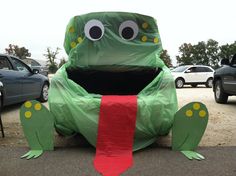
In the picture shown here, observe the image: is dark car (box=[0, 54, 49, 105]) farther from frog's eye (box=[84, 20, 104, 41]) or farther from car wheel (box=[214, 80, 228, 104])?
car wheel (box=[214, 80, 228, 104])

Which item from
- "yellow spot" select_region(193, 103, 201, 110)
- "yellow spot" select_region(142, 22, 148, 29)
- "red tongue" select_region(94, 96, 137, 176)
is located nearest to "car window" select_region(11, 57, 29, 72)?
"yellow spot" select_region(142, 22, 148, 29)

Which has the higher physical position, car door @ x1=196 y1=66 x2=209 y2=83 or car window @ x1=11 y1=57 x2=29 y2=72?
car window @ x1=11 y1=57 x2=29 y2=72

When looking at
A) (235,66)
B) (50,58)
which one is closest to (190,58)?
(50,58)

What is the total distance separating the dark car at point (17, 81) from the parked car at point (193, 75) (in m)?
10.4

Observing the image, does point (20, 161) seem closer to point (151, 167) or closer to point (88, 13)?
point (151, 167)

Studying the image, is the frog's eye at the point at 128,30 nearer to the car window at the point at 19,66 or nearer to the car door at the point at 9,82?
the car door at the point at 9,82

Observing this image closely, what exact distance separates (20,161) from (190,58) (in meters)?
57.2

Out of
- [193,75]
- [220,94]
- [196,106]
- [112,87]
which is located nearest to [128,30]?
[112,87]

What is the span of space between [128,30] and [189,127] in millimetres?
2040

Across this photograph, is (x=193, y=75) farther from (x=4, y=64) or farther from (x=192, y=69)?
(x=4, y=64)

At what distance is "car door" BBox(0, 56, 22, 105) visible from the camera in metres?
7.59

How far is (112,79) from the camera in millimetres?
5836

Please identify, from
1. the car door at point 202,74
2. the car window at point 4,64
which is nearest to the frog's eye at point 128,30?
the car window at point 4,64

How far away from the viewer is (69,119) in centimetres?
434
